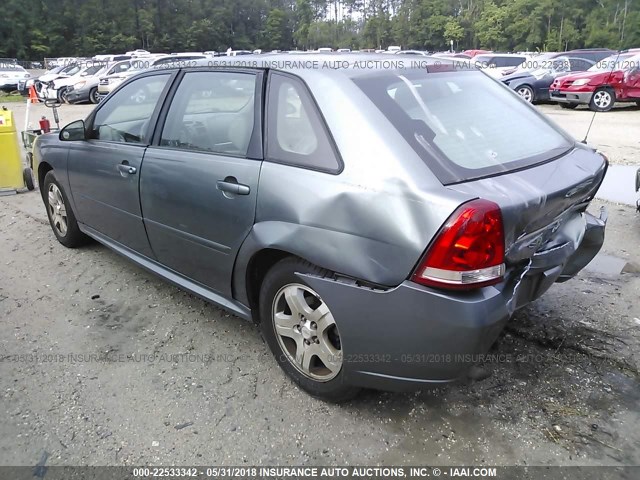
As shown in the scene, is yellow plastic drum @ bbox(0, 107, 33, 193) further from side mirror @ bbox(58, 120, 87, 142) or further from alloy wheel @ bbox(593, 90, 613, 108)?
alloy wheel @ bbox(593, 90, 613, 108)

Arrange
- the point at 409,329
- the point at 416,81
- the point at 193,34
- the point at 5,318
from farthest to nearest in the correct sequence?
1. the point at 193,34
2. the point at 5,318
3. the point at 416,81
4. the point at 409,329

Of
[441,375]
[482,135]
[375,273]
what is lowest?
[441,375]

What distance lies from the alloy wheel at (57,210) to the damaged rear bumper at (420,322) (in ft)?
10.4

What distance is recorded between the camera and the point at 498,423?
2.48 metres

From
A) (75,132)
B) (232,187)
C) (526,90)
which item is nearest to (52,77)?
(526,90)

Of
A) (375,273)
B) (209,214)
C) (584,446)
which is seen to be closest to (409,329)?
(375,273)

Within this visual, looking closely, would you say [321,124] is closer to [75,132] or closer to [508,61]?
[75,132]

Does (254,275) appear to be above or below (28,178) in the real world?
above

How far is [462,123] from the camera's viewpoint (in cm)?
262

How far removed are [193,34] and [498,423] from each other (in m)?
99.5

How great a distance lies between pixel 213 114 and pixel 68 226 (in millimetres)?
2238

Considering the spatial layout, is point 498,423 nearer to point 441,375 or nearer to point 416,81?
point 441,375

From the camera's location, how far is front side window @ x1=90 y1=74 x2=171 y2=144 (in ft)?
11.6

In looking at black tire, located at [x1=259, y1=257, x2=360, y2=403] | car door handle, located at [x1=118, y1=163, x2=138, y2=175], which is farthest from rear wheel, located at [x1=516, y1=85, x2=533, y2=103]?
black tire, located at [x1=259, y1=257, x2=360, y2=403]
